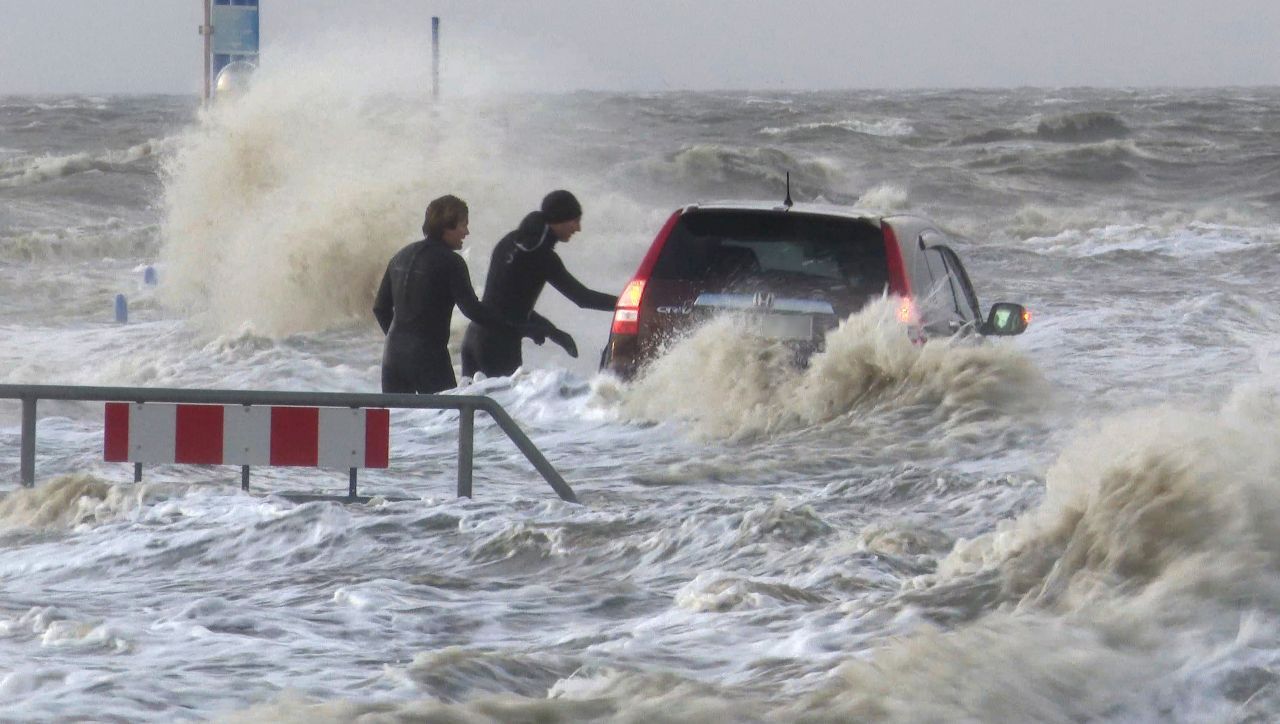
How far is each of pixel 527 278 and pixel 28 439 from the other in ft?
9.47

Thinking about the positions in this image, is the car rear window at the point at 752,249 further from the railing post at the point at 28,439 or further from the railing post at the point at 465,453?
the railing post at the point at 28,439

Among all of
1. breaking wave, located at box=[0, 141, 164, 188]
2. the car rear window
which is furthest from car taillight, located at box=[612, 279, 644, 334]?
breaking wave, located at box=[0, 141, 164, 188]

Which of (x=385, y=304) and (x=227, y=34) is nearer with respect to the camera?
(x=385, y=304)

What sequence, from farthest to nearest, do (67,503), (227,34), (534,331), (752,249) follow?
(227,34) < (534,331) < (752,249) < (67,503)

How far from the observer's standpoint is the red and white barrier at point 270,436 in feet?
24.7

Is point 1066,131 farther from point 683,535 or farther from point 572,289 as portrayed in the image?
point 683,535

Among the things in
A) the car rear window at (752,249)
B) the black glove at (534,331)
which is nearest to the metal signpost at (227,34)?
the black glove at (534,331)

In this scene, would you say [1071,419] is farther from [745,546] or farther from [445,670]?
[445,670]

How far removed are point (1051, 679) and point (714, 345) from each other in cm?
412

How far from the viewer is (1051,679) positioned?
4.97 meters

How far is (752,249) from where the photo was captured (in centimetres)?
877

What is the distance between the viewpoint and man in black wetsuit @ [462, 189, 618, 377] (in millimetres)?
9742

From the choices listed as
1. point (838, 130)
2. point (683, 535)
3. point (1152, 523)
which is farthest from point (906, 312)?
point (838, 130)

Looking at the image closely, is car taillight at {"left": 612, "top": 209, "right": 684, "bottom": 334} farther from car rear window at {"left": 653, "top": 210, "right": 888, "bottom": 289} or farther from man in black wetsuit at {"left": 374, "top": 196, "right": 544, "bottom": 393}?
man in black wetsuit at {"left": 374, "top": 196, "right": 544, "bottom": 393}
